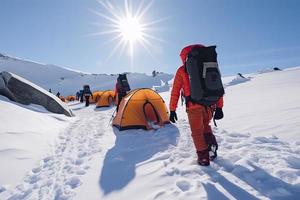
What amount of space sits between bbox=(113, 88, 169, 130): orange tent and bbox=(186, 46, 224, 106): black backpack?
461 cm

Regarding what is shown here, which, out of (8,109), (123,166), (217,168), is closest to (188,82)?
(217,168)

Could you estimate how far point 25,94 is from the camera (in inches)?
595

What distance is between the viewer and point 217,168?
5047mm

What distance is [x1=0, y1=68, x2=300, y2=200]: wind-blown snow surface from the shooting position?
420 centimetres

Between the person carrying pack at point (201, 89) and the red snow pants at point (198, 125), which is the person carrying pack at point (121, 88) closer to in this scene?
the person carrying pack at point (201, 89)

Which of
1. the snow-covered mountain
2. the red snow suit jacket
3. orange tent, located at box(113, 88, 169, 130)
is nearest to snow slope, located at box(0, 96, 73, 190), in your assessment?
orange tent, located at box(113, 88, 169, 130)

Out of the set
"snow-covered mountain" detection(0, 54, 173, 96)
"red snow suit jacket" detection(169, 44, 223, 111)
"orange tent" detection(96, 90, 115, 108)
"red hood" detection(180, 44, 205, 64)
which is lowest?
"orange tent" detection(96, 90, 115, 108)

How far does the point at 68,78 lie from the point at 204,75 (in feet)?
387

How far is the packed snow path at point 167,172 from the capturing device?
415 centimetres

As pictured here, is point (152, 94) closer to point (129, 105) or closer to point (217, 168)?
point (129, 105)

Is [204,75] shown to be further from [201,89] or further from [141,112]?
[141,112]

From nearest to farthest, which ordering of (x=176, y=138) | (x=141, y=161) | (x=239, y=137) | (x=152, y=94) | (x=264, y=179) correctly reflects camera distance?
(x=264, y=179), (x=141, y=161), (x=239, y=137), (x=176, y=138), (x=152, y=94)

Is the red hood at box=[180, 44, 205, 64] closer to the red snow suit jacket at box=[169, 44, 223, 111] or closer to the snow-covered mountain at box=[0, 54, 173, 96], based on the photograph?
the red snow suit jacket at box=[169, 44, 223, 111]

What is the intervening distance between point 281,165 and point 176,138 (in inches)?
137
